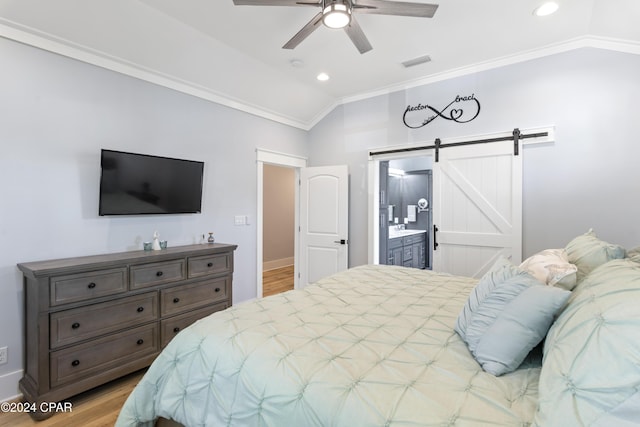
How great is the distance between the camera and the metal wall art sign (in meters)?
3.57

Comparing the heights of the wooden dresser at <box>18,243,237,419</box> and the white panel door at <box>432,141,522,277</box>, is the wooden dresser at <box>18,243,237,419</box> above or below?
below

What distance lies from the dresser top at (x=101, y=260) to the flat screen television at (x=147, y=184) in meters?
0.43

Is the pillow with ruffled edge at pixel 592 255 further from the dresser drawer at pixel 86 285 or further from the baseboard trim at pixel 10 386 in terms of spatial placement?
the baseboard trim at pixel 10 386

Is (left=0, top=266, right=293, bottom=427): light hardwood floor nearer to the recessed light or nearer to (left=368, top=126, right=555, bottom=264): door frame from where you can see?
(left=368, top=126, right=555, bottom=264): door frame

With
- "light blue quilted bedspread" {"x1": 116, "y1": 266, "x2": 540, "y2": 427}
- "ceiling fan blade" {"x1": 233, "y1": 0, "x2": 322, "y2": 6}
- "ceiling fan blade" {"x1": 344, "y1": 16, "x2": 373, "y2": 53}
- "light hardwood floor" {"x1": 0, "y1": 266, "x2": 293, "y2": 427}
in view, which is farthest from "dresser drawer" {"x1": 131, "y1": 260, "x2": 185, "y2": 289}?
"ceiling fan blade" {"x1": 344, "y1": 16, "x2": 373, "y2": 53}

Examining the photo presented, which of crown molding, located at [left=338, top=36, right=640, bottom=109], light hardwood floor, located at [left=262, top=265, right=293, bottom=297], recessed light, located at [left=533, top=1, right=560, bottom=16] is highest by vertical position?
recessed light, located at [left=533, top=1, right=560, bottom=16]

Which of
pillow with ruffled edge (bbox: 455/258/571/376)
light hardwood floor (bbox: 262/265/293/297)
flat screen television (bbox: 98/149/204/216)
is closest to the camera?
pillow with ruffled edge (bbox: 455/258/571/376)

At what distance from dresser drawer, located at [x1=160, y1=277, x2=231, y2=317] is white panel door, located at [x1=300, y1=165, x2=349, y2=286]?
169 cm

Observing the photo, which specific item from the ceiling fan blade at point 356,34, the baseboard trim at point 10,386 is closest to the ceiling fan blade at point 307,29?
the ceiling fan blade at point 356,34

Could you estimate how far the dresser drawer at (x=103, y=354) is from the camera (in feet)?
6.83

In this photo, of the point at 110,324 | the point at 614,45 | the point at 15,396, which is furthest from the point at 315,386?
the point at 614,45

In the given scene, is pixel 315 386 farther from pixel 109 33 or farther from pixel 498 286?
pixel 109 33

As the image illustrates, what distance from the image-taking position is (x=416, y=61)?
341cm

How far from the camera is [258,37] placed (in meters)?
2.95
